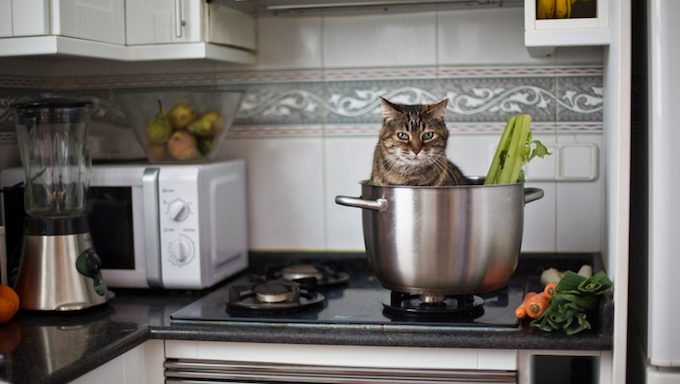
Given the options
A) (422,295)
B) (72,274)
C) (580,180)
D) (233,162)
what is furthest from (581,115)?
(72,274)

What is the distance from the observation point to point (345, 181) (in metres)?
2.52

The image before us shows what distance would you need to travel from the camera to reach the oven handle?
6.02 ft

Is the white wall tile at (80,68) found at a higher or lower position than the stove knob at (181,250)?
higher

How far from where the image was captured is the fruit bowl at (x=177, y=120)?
2.31 m

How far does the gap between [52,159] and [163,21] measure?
428mm

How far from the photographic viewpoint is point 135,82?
261cm

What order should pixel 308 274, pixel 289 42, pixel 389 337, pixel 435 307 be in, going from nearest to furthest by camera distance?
pixel 389 337 → pixel 435 307 → pixel 308 274 → pixel 289 42

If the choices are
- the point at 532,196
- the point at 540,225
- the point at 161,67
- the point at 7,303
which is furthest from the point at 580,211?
the point at 7,303

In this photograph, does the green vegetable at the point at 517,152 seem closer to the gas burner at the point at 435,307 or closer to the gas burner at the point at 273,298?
the gas burner at the point at 435,307

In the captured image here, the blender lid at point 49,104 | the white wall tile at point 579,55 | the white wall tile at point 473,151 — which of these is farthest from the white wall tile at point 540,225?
the blender lid at point 49,104

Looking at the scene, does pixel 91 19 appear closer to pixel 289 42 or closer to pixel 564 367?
pixel 289 42

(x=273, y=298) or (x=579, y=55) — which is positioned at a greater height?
(x=579, y=55)

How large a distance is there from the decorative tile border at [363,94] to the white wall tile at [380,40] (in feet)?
0.10

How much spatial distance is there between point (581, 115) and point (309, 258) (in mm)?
821
